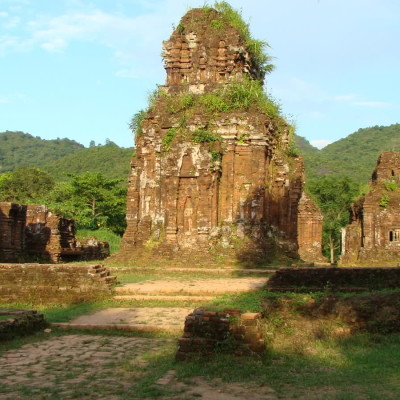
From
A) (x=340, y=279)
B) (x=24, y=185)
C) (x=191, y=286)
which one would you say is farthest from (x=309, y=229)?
(x=24, y=185)

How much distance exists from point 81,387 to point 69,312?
16.0 ft

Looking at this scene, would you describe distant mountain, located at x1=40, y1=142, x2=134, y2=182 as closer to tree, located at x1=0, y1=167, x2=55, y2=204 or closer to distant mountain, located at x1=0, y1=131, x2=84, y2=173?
tree, located at x1=0, y1=167, x2=55, y2=204

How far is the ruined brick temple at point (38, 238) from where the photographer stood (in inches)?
793

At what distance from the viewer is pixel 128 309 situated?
10.7m

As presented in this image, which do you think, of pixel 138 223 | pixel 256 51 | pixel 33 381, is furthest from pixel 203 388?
pixel 256 51

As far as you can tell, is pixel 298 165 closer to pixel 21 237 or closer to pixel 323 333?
pixel 21 237

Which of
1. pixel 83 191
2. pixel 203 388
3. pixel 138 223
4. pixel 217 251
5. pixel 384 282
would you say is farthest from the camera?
pixel 83 191

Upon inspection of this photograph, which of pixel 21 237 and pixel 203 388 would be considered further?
pixel 21 237

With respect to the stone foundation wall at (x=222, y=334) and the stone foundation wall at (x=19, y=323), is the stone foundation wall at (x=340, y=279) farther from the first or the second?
the stone foundation wall at (x=19, y=323)

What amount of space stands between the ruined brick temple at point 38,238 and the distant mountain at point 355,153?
39.1 meters

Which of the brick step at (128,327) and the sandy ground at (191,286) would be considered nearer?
the brick step at (128,327)

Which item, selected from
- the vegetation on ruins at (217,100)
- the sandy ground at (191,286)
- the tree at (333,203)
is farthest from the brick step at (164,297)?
the tree at (333,203)

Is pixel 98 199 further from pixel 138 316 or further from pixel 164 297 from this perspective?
pixel 138 316

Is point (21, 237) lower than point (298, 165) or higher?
lower
